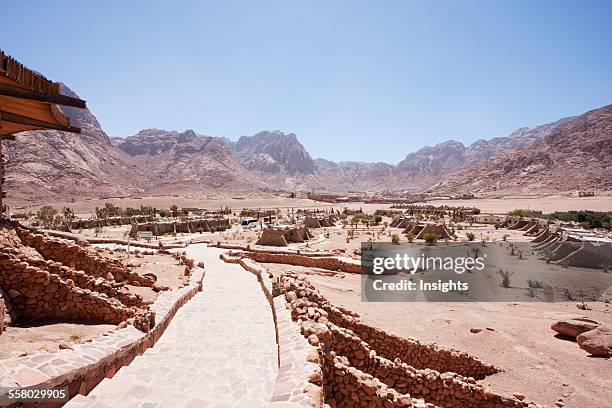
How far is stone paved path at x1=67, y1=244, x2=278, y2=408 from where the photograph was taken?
15.0ft

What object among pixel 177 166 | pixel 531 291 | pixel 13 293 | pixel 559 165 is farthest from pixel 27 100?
pixel 177 166

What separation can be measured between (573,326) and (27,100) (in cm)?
1627

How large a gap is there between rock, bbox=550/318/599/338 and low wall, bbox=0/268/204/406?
11720mm

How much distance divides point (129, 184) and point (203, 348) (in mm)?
112608

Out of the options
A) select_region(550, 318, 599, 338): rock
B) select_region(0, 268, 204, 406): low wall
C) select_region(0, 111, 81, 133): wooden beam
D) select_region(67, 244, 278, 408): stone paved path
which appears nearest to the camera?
select_region(0, 268, 204, 406): low wall

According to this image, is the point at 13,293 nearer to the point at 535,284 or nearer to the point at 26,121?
the point at 26,121

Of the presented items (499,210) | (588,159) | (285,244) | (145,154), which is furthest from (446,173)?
(285,244)

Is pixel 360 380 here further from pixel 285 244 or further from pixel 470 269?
pixel 285 244

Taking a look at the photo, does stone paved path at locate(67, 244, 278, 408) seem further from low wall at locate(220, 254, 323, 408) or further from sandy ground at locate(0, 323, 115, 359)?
sandy ground at locate(0, 323, 115, 359)

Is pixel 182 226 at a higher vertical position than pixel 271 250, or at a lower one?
higher

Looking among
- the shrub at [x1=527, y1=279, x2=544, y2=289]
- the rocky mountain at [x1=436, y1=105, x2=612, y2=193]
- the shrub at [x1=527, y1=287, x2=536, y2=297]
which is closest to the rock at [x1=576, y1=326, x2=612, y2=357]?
the shrub at [x1=527, y1=287, x2=536, y2=297]

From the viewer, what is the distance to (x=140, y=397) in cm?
457

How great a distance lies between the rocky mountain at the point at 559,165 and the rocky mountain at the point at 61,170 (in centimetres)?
10581

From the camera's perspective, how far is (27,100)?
29.1ft
